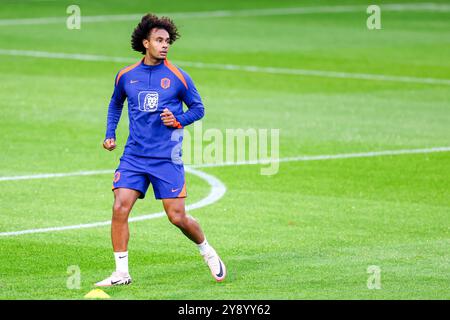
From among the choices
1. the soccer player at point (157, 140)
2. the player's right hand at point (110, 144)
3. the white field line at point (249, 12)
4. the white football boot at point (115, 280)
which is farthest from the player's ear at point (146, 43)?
the white field line at point (249, 12)

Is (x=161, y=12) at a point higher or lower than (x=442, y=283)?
higher

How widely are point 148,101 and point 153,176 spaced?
26.2 inches

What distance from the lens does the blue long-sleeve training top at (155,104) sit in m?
11.4

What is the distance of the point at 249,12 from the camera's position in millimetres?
38875

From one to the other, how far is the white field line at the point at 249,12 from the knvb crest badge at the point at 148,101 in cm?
2316

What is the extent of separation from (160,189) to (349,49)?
20.2m

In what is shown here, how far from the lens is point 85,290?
35.8 feet

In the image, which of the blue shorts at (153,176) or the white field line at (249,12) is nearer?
the blue shorts at (153,176)

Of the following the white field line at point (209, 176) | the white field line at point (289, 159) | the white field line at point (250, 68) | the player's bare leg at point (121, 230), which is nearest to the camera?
the player's bare leg at point (121, 230)

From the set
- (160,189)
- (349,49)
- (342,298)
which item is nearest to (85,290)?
(160,189)

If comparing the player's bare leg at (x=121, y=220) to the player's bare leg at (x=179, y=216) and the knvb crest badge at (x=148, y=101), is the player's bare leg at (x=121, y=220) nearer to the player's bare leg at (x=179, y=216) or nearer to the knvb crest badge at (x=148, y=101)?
the player's bare leg at (x=179, y=216)

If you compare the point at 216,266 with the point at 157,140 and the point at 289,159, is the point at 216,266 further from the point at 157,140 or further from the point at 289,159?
the point at 289,159

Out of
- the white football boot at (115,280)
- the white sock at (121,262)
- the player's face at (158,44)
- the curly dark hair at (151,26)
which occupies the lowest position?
the white football boot at (115,280)

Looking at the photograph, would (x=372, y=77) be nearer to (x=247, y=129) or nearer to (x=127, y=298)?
(x=247, y=129)
